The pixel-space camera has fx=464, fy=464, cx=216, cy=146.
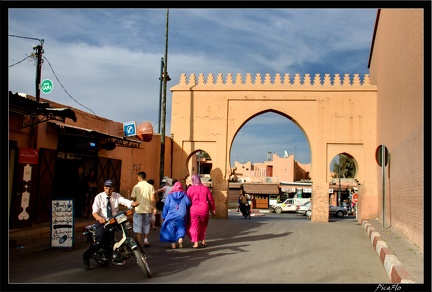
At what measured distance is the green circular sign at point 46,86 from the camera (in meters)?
11.9

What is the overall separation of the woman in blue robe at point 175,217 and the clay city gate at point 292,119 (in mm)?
9729

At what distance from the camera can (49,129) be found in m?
12.2

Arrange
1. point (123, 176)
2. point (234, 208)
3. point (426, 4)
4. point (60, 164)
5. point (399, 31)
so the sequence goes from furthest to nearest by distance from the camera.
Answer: point (234, 208), point (123, 176), point (60, 164), point (399, 31), point (426, 4)

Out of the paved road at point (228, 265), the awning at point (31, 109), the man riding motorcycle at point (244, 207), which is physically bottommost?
the paved road at point (228, 265)

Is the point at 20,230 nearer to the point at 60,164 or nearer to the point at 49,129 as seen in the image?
the point at 49,129

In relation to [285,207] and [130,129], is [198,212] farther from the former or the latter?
[285,207]

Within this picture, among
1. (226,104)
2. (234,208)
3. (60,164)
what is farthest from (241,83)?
(234,208)

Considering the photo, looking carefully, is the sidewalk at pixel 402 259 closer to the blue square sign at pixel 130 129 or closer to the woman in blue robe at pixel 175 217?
the woman in blue robe at pixel 175 217

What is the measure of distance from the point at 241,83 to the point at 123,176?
720 centimetres

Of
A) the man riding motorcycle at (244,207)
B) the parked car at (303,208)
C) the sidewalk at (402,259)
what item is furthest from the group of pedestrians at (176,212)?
the parked car at (303,208)

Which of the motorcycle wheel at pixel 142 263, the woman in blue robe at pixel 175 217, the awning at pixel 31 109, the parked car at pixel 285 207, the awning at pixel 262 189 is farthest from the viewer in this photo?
the awning at pixel 262 189

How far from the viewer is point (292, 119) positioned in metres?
20.6

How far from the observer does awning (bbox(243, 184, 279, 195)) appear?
4203 centimetres

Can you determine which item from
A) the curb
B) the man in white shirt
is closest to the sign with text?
the man in white shirt
